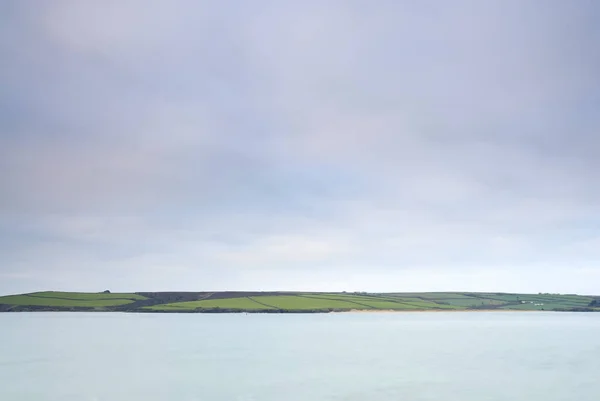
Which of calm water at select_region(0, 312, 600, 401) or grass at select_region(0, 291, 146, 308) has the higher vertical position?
grass at select_region(0, 291, 146, 308)

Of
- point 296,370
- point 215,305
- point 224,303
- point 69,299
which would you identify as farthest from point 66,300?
point 296,370

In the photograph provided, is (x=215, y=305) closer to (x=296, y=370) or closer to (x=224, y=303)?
(x=224, y=303)

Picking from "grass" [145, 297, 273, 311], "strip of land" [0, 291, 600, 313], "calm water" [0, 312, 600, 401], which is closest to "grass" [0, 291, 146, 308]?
"strip of land" [0, 291, 600, 313]

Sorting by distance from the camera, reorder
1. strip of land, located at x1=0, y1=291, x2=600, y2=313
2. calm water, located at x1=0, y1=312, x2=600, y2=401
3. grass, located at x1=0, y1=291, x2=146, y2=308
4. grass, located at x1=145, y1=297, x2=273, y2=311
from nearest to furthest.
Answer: calm water, located at x1=0, y1=312, x2=600, y2=401 < grass, located at x1=145, y1=297, x2=273, y2=311 < strip of land, located at x1=0, y1=291, x2=600, y2=313 < grass, located at x1=0, y1=291, x2=146, y2=308

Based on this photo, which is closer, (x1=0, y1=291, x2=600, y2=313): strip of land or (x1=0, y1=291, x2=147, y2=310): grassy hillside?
(x1=0, y1=291, x2=600, y2=313): strip of land

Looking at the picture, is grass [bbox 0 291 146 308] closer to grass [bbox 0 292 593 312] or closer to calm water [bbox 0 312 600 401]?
grass [bbox 0 292 593 312]

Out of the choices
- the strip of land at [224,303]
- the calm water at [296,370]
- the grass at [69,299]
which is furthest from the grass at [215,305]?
the calm water at [296,370]

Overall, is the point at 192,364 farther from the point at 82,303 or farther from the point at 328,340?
the point at 82,303

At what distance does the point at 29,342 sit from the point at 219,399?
131 feet

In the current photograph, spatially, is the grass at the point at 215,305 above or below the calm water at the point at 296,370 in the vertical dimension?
above

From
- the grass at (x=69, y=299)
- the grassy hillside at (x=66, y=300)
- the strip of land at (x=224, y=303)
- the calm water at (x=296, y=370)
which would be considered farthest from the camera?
the grass at (x=69, y=299)

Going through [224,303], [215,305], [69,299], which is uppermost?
[69,299]

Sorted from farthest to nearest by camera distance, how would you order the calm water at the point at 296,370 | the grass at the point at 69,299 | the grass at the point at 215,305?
the grass at the point at 69,299, the grass at the point at 215,305, the calm water at the point at 296,370

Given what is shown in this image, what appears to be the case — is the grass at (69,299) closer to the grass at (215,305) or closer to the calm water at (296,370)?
the grass at (215,305)
